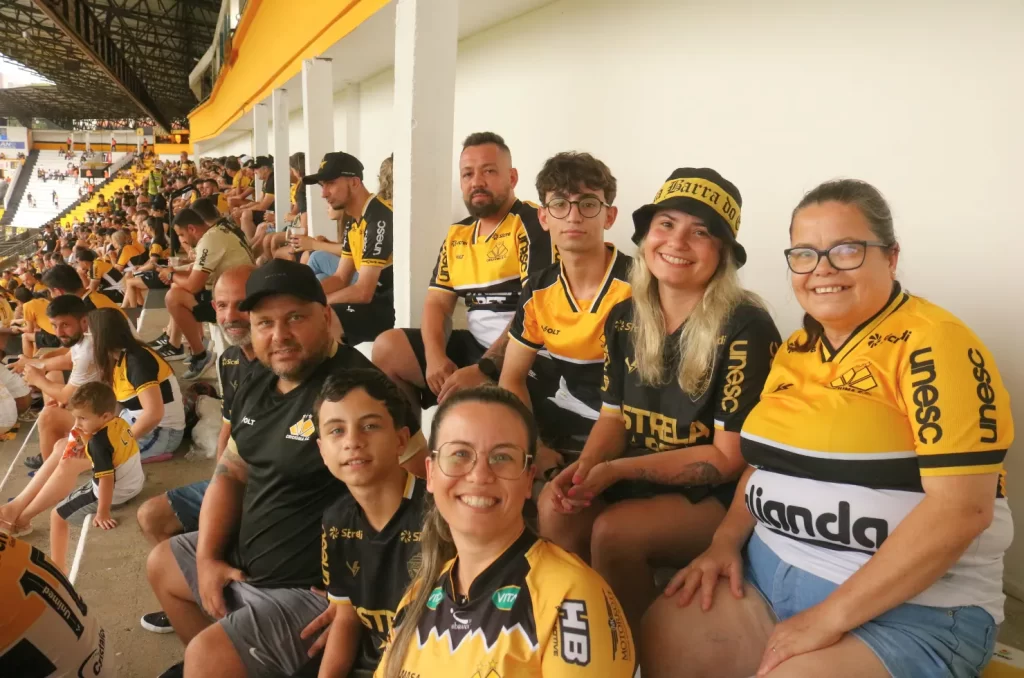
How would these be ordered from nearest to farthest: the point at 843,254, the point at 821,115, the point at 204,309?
the point at 843,254 → the point at 821,115 → the point at 204,309

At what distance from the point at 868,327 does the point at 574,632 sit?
3.06ft

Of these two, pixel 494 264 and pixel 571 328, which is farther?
pixel 494 264

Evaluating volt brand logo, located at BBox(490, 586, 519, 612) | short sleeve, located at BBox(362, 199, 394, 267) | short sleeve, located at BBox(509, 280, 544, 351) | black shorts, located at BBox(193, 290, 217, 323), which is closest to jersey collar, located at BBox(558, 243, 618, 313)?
short sleeve, located at BBox(509, 280, 544, 351)

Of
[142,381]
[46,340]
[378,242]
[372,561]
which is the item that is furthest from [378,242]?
[46,340]

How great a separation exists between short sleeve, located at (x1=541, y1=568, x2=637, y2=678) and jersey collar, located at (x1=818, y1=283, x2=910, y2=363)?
0.77 m

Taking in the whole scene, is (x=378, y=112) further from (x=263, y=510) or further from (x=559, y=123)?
(x=263, y=510)

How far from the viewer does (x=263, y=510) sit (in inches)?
91.1

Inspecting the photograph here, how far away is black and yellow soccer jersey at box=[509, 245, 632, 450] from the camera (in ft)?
7.91

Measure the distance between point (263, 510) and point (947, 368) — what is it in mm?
2066

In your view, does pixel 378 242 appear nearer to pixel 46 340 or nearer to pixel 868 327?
pixel 868 327

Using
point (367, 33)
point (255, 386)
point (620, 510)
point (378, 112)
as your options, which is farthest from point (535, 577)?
point (378, 112)

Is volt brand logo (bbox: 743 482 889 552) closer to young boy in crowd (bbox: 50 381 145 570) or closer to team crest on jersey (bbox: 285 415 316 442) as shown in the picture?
team crest on jersey (bbox: 285 415 316 442)

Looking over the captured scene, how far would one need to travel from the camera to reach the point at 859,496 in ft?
4.64

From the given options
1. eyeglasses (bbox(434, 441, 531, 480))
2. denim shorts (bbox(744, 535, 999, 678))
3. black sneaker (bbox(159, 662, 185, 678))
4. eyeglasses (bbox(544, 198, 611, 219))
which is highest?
eyeglasses (bbox(544, 198, 611, 219))
